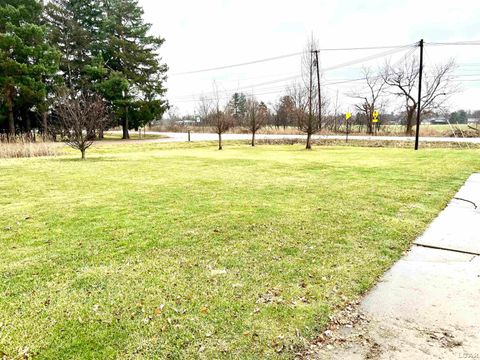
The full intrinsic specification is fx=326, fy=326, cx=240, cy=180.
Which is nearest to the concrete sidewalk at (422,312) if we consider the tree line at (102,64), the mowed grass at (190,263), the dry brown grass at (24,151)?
the mowed grass at (190,263)

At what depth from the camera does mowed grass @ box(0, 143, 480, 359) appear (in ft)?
6.89

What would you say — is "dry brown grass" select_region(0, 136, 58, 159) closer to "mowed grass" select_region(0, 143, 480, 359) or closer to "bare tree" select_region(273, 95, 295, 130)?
"mowed grass" select_region(0, 143, 480, 359)

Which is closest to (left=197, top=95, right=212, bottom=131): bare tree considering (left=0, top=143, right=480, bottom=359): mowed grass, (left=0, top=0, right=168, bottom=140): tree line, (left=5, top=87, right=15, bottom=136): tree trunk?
(left=0, top=0, right=168, bottom=140): tree line

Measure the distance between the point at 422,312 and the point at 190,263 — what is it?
2005 millimetres

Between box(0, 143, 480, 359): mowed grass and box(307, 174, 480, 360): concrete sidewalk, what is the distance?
0.55ft

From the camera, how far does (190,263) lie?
10.5 ft

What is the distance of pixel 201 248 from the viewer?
3.60 metres

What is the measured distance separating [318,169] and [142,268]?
792 centimetres

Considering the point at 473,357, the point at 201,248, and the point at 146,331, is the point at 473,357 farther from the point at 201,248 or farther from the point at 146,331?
the point at 201,248

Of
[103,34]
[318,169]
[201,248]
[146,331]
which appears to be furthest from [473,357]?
[103,34]

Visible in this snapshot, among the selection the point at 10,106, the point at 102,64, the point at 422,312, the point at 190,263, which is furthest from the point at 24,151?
the point at 102,64

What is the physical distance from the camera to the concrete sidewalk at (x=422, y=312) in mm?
1959

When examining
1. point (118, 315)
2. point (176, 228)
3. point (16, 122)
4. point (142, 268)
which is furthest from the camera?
point (16, 122)

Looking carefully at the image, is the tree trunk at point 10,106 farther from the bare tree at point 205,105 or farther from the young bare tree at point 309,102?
the young bare tree at point 309,102
